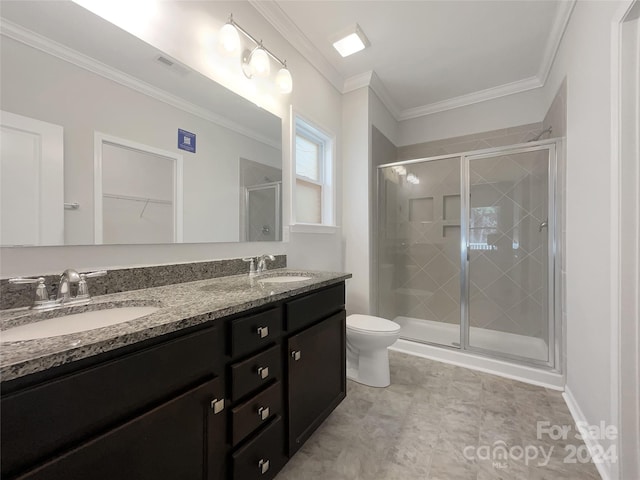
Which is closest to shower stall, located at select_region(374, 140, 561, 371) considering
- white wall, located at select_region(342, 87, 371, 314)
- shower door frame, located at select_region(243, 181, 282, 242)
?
white wall, located at select_region(342, 87, 371, 314)

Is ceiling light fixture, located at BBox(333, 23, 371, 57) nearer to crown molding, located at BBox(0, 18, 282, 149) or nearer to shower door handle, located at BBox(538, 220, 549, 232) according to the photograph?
crown molding, located at BBox(0, 18, 282, 149)

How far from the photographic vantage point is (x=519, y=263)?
2455mm

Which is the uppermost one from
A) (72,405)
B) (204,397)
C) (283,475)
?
(72,405)

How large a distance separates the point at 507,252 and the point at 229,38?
2742 mm

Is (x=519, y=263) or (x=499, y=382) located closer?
(x=499, y=382)

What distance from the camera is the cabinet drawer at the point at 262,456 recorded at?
918mm

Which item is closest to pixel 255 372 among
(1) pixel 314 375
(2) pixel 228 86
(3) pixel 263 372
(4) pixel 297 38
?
(3) pixel 263 372

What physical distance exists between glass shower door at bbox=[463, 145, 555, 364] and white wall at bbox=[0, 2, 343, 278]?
1.36 metres

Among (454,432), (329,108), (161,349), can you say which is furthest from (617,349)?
(329,108)

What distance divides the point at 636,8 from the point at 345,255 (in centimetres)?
213

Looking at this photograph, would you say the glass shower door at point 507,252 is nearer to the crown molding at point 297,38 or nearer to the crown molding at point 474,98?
the crown molding at point 474,98

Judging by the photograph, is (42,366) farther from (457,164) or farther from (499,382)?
(457,164)

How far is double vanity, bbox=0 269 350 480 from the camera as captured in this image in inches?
20.1

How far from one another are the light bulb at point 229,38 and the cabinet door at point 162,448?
62.5 inches
